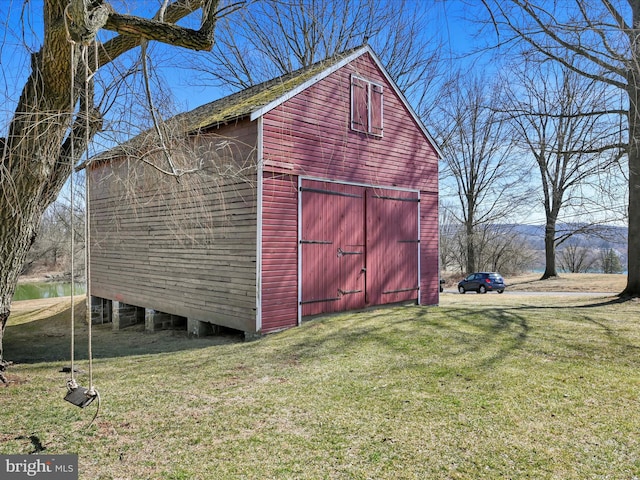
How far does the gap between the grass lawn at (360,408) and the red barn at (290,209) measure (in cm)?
141

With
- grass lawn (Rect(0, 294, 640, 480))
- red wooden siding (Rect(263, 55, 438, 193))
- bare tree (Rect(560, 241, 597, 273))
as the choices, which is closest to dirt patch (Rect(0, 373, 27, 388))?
grass lawn (Rect(0, 294, 640, 480))

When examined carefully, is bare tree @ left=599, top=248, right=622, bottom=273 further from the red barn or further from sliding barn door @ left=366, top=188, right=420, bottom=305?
sliding barn door @ left=366, top=188, right=420, bottom=305

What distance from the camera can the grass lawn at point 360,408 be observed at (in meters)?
2.88

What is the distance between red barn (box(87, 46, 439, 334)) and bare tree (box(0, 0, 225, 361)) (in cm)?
104

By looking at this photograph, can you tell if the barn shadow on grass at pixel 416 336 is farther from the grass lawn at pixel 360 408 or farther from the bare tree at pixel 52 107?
the bare tree at pixel 52 107

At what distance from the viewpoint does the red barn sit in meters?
7.35

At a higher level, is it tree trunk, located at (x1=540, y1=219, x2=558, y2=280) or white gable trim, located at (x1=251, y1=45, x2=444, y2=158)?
white gable trim, located at (x1=251, y1=45, x2=444, y2=158)

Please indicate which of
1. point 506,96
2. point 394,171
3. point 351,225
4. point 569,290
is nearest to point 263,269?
point 351,225

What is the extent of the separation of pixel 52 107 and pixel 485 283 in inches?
850

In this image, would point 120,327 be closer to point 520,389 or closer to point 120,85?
point 120,85

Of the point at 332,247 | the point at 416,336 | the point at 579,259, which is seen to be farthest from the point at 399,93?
the point at 579,259

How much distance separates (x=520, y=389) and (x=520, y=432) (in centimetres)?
96

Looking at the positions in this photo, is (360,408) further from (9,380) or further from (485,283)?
(485,283)

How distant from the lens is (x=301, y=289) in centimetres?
783
